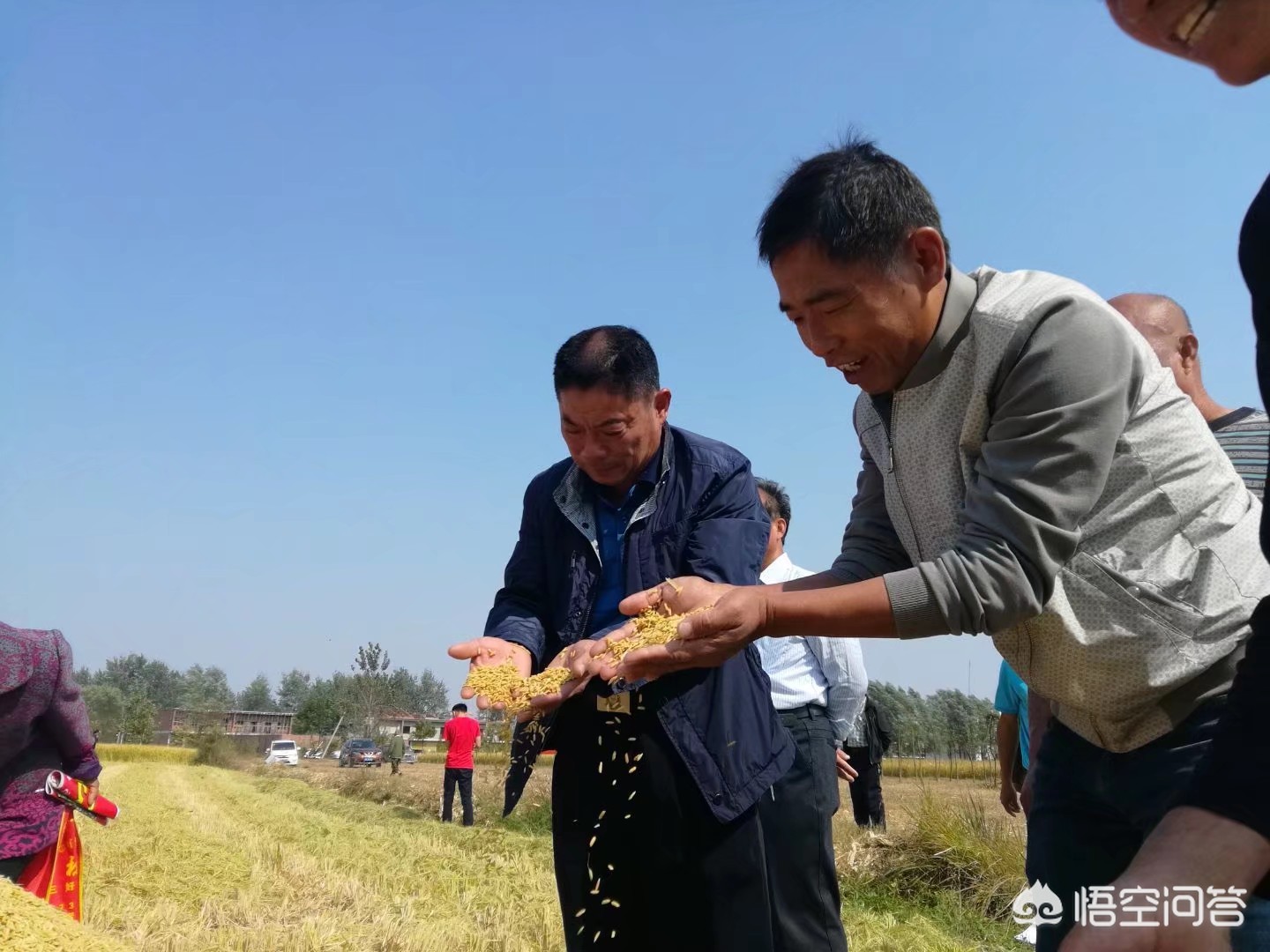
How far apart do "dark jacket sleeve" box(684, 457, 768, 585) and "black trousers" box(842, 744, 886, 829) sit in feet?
22.3

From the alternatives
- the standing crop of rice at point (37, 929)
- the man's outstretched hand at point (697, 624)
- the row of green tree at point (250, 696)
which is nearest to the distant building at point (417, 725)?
the row of green tree at point (250, 696)

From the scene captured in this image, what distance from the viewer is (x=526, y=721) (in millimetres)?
3393

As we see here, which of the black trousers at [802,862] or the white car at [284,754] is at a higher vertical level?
the black trousers at [802,862]

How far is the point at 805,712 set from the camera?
5121 mm

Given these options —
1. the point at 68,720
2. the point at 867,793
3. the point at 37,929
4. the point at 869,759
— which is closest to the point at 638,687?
the point at 37,929

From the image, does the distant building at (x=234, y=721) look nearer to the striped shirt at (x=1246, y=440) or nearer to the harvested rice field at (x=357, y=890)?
the harvested rice field at (x=357, y=890)

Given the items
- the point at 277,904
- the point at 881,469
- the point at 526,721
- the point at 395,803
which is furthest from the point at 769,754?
the point at 395,803

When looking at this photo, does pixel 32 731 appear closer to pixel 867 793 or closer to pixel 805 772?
pixel 805 772

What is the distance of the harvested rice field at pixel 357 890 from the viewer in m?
5.85

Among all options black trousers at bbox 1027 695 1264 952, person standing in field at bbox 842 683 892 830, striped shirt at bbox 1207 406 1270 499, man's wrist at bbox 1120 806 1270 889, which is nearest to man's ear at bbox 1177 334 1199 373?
striped shirt at bbox 1207 406 1270 499

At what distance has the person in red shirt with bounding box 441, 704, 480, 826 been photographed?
53.3ft

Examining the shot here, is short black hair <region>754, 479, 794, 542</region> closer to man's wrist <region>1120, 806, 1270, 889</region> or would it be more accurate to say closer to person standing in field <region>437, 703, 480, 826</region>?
man's wrist <region>1120, 806, 1270, 889</region>

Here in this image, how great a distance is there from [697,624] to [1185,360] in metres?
2.57

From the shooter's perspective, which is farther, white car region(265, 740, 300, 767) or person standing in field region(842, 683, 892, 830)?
white car region(265, 740, 300, 767)
